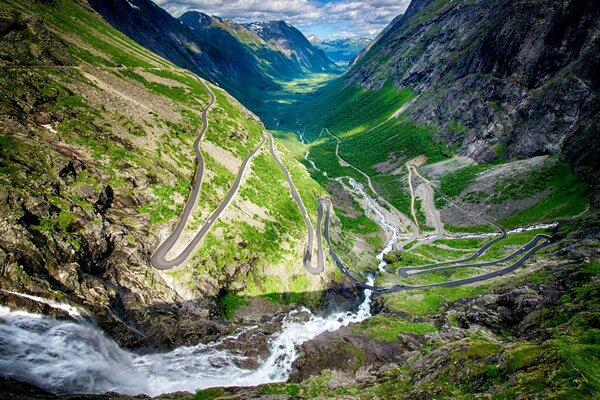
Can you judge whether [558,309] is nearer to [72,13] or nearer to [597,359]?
[597,359]

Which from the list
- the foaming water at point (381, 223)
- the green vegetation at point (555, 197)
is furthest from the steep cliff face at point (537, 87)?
the foaming water at point (381, 223)

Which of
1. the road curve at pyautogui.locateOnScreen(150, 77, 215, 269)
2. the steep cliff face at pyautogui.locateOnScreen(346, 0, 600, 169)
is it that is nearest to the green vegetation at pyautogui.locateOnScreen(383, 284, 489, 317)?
the road curve at pyautogui.locateOnScreen(150, 77, 215, 269)

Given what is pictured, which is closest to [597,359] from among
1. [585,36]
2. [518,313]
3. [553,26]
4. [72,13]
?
[518,313]

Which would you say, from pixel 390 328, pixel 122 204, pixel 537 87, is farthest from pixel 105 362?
pixel 537 87

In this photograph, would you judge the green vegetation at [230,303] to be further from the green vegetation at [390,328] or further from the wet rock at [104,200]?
the wet rock at [104,200]

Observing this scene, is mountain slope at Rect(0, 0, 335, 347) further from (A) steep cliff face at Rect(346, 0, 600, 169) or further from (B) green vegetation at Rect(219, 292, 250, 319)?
(A) steep cliff face at Rect(346, 0, 600, 169)

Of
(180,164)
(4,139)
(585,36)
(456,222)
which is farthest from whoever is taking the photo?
(585,36)
